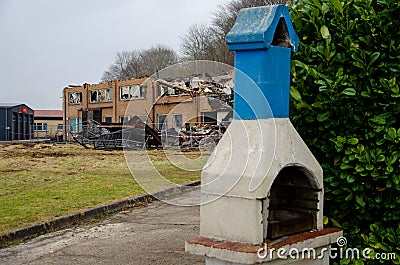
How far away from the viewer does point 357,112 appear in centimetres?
394

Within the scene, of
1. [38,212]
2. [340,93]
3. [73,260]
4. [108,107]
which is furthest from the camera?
[108,107]

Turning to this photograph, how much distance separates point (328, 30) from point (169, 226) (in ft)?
15.7

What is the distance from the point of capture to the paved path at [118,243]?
613 centimetres

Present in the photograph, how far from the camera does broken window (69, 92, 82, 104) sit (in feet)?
178

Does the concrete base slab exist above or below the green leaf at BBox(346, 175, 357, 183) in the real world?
below

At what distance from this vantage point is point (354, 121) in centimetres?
394

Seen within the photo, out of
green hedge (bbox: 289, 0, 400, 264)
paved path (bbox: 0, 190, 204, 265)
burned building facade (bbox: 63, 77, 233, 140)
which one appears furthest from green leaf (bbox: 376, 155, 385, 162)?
burned building facade (bbox: 63, 77, 233, 140)

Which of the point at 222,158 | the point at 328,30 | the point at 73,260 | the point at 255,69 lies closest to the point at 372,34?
the point at 328,30

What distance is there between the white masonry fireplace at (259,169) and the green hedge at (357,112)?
8.8 inches

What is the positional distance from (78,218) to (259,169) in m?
5.64

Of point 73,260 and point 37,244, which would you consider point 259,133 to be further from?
point 37,244

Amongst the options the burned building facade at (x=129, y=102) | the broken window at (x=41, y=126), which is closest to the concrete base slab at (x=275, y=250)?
the burned building facade at (x=129, y=102)

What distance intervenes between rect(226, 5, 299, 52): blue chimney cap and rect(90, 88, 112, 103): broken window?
1864 inches

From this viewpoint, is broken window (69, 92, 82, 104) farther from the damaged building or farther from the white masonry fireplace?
the white masonry fireplace
